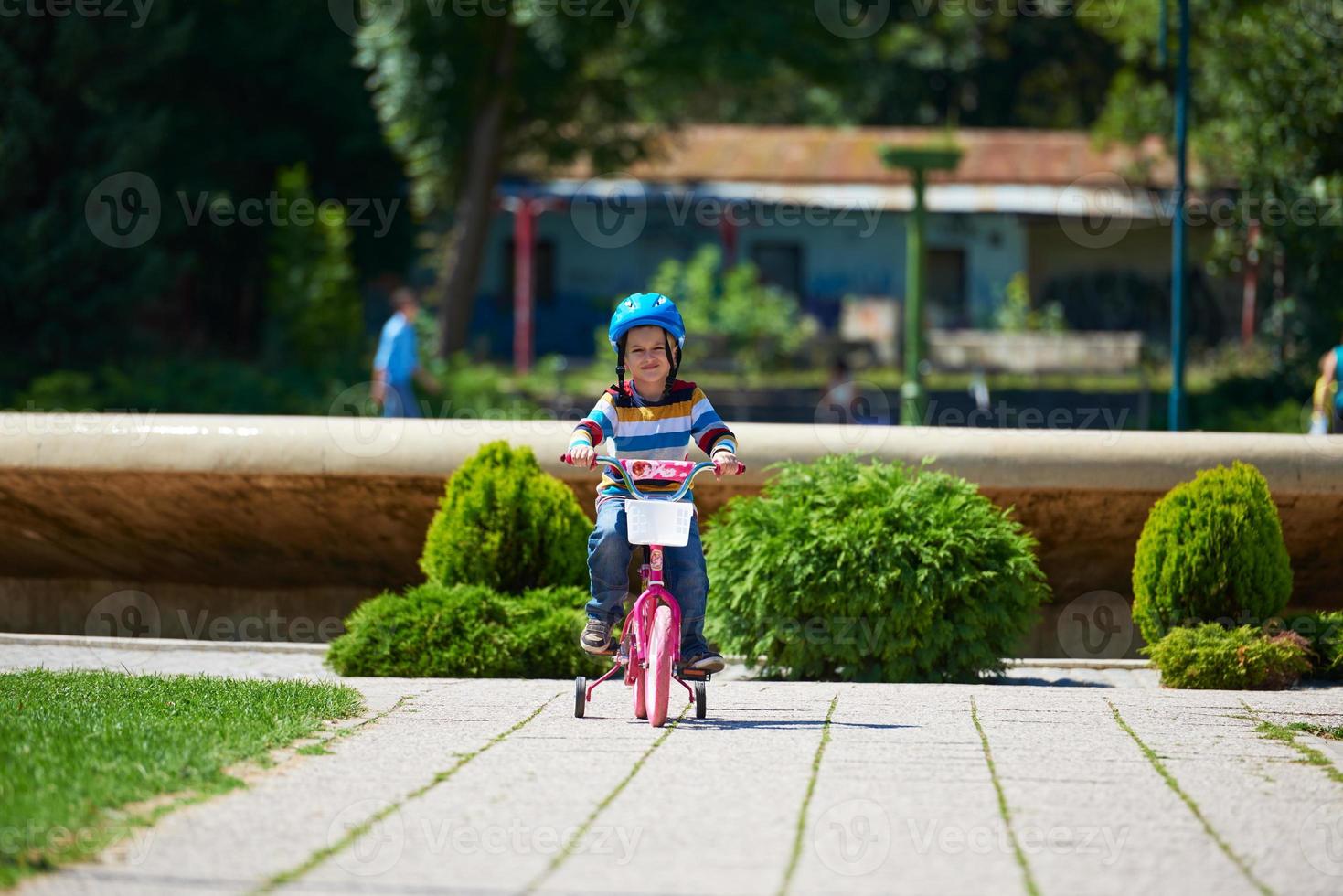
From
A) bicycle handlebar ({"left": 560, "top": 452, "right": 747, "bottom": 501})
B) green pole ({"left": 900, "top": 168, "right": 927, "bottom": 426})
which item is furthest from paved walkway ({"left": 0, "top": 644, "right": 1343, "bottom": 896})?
green pole ({"left": 900, "top": 168, "right": 927, "bottom": 426})

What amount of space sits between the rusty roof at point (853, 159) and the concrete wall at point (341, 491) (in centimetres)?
2387

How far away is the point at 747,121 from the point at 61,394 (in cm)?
3531

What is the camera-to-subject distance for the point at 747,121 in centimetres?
5088

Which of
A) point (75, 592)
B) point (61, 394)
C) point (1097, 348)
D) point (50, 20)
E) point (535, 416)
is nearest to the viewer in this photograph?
point (75, 592)

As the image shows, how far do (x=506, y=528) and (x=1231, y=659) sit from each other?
3.20 metres

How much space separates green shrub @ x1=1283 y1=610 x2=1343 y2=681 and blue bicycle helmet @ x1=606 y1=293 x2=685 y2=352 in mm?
3338

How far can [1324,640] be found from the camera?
784 cm

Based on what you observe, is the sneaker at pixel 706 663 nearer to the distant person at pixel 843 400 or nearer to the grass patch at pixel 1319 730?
the grass patch at pixel 1319 730

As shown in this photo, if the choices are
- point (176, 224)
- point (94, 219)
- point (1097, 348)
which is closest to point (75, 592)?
point (94, 219)

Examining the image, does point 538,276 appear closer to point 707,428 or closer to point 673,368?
point 673,368

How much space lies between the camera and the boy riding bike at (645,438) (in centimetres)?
625

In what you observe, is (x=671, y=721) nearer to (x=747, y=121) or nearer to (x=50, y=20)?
(x=50, y=20)

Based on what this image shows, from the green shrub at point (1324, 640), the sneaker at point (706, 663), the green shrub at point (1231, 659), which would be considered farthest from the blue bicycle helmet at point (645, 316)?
the green shrub at point (1324, 640)

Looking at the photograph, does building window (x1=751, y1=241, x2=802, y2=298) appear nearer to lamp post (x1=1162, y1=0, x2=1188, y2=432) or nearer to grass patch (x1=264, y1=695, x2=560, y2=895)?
lamp post (x1=1162, y1=0, x2=1188, y2=432)
